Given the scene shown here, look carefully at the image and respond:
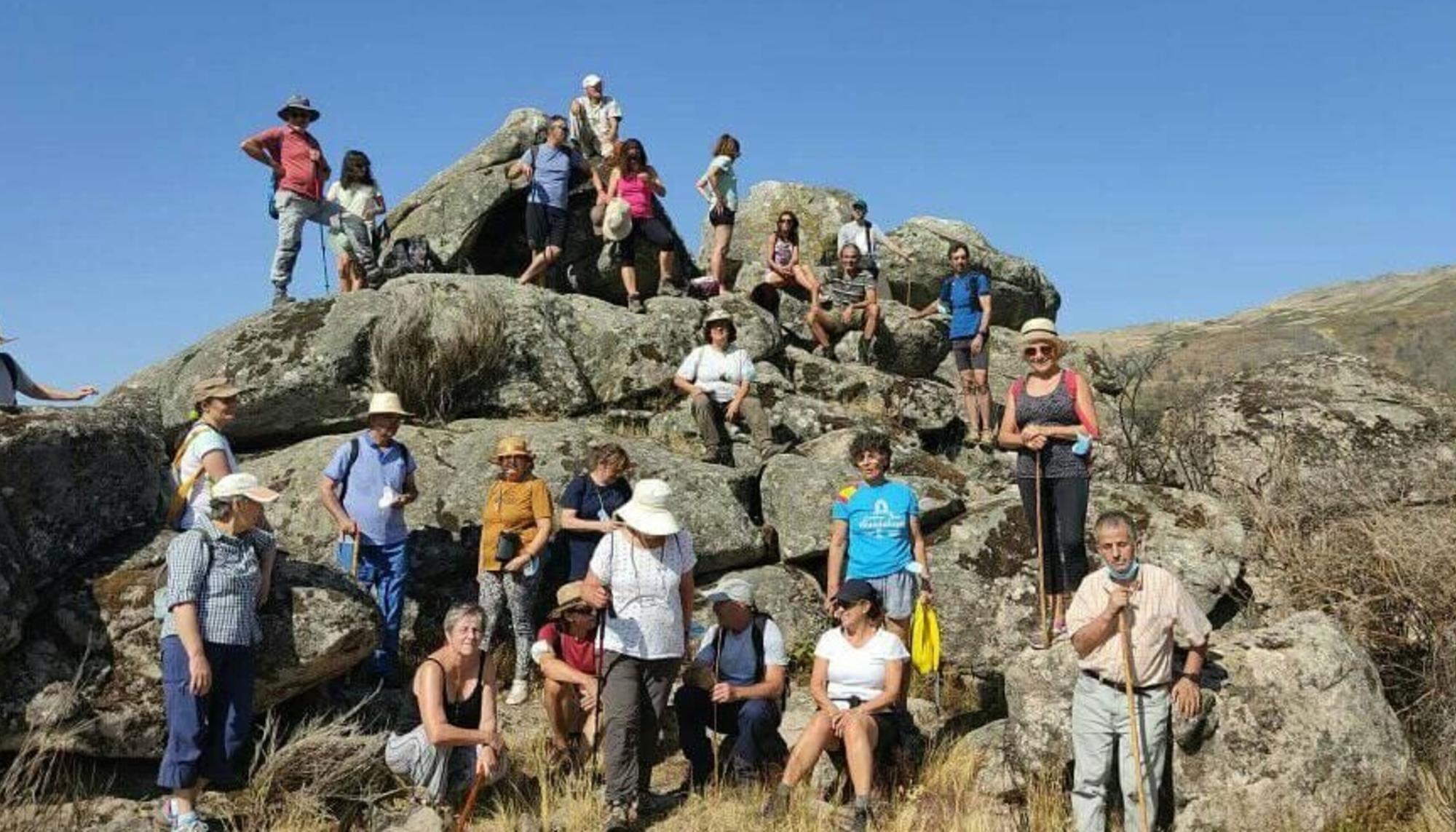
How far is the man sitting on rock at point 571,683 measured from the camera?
25.4ft

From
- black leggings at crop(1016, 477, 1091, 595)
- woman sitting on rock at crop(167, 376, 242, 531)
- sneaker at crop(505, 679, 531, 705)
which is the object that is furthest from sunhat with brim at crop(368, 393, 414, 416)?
black leggings at crop(1016, 477, 1091, 595)

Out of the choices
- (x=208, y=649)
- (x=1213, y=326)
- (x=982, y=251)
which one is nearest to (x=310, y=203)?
(x=208, y=649)

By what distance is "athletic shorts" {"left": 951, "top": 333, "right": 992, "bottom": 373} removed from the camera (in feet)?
46.0

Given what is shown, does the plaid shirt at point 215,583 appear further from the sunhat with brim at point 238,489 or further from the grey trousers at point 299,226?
the grey trousers at point 299,226

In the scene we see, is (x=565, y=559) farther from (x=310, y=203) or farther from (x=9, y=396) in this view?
(x=310, y=203)

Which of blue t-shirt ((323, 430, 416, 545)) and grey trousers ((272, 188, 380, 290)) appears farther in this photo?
grey trousers ((272, 188, 380, 290))

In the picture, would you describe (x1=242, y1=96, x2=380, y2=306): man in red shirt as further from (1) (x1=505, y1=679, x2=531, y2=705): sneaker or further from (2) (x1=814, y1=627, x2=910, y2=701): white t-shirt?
(2) (x1=814, y1=627, x2=910, y2=701): white t-shirt

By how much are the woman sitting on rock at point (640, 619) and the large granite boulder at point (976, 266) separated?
51.2 ft

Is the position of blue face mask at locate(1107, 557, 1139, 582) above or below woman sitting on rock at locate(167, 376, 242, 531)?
below

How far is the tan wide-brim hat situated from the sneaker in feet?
24.9

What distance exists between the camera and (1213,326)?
11725cm

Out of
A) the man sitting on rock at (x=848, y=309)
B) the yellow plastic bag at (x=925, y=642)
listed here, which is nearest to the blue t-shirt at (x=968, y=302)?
the man sitting on rock at (x=848, y=309)

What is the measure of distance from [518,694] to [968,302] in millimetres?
7899

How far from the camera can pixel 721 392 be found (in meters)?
11.9
